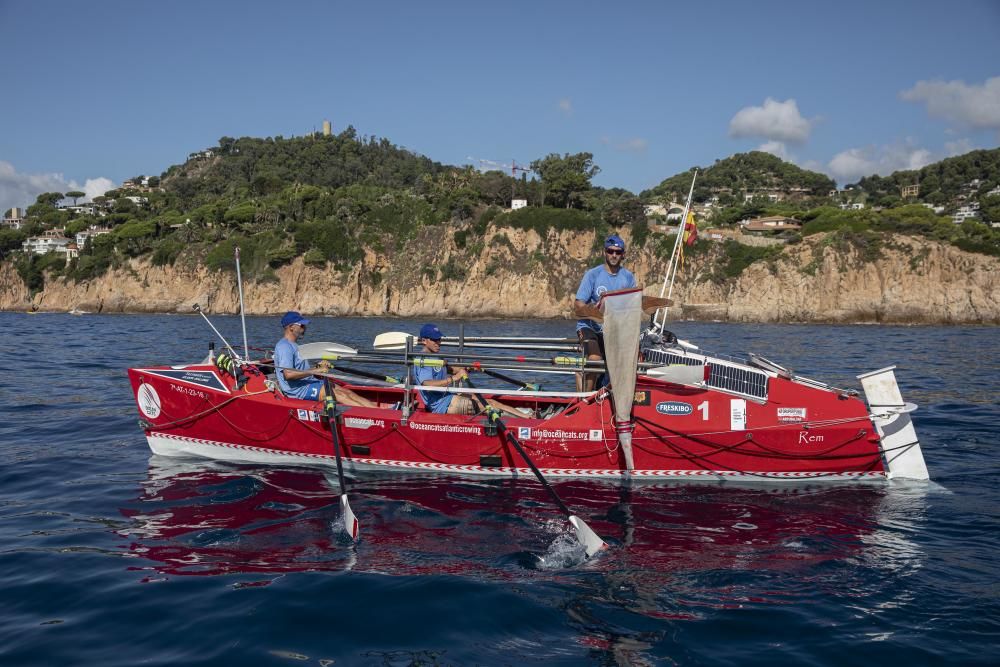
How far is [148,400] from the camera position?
1134cm

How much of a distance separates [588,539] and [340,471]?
328 centimetres

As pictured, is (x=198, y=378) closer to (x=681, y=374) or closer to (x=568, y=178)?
(x=681, y=374)

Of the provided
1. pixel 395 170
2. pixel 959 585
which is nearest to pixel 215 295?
pixel 395 170

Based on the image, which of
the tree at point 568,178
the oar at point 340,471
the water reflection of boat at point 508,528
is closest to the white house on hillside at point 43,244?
the tree at point 568,178

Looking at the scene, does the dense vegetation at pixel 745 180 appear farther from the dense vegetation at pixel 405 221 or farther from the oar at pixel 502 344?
the oar at pixel 502 344

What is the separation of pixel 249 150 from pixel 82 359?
536 feet

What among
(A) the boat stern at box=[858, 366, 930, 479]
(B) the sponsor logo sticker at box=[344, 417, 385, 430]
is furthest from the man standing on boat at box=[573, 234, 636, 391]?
(A) the boat stern at box=[858, 366, 930, 479]

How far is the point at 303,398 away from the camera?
430 inches

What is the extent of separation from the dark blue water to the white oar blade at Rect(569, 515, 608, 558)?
191 millimetres

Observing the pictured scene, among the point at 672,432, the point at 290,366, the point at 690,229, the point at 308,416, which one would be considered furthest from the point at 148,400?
the point at 690,229

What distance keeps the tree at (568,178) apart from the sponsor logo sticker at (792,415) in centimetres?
7429

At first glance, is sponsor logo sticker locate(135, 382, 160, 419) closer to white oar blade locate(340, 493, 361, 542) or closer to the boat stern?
white oar blade locate(340, 493, 361, 542)

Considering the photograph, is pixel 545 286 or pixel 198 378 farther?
pixel 545 286

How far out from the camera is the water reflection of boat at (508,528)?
689 cm
